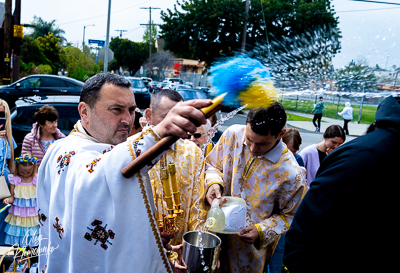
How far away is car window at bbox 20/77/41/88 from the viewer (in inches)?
581

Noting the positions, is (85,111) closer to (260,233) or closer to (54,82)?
(260,233)

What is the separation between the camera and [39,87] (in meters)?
14.9

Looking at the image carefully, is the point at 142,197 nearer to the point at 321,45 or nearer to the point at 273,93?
the point at 273,93

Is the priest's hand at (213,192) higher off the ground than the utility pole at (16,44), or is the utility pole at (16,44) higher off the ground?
the utility pole at (16,44)

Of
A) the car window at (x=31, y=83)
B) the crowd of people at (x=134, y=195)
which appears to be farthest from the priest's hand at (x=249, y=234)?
the car window at (x=31, y=83)

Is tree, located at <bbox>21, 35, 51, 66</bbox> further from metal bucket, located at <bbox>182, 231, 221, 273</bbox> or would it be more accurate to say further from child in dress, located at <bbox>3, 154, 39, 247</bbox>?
metal bucket, located at <bbox>182, 231, 221, 273</bbox>

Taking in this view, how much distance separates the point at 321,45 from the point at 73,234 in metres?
1.42

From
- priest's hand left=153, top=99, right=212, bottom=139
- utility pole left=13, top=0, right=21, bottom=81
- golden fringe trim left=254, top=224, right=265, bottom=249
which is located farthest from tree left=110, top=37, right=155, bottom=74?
priest's hand left=153, top=99, right=212, bottom=139

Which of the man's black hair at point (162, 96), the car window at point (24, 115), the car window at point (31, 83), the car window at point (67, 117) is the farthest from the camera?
the car window at point (31, 83)

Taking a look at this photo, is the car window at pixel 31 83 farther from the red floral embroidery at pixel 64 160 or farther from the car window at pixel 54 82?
the red floral embroidery at pixel 64 160

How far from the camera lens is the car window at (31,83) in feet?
48.4

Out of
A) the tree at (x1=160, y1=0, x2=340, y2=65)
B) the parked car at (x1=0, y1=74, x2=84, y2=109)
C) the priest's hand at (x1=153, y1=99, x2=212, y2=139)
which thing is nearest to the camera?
the priest's hand at (x1=153, y1=99, x2=212, y2=139)

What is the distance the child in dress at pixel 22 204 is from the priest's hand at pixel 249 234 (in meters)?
3.14

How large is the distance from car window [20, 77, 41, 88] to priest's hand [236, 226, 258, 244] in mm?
14971
